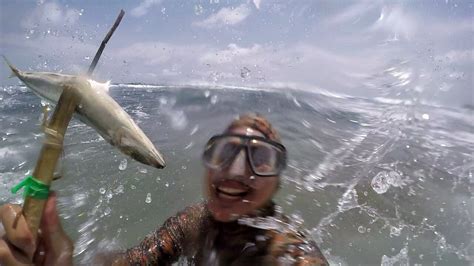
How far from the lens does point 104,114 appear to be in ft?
4.47

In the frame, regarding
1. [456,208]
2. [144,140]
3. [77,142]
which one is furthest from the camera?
[77,142]

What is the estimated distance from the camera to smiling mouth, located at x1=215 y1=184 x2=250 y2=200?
228cm

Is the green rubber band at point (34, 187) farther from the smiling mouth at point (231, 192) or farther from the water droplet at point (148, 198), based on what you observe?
the water droplet at point (148, 198)

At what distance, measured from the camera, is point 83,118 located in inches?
55.6

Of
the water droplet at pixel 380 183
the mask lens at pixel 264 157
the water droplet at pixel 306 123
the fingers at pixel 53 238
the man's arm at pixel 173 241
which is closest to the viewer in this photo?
the fingers at pixel 53 238

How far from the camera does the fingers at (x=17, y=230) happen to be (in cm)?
142

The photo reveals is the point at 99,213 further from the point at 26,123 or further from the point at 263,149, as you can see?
the point at 26,123

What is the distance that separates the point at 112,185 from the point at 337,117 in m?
12.1

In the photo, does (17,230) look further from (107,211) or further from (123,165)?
(123,165)

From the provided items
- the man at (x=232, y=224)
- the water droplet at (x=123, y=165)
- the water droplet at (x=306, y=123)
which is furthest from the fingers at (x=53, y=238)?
the water droplet at (x=306, y=123)

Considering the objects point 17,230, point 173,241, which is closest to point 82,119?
point 17,230

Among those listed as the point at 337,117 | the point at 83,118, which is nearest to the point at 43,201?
the point at 83,118

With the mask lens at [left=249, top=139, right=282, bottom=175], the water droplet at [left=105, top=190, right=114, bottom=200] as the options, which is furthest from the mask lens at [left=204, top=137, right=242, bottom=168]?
the water droplet at [left=105, top=190, right=114, bottom=200]

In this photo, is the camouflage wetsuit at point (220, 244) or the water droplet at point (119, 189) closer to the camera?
the camouflage wetsuit at point (220, 244)
